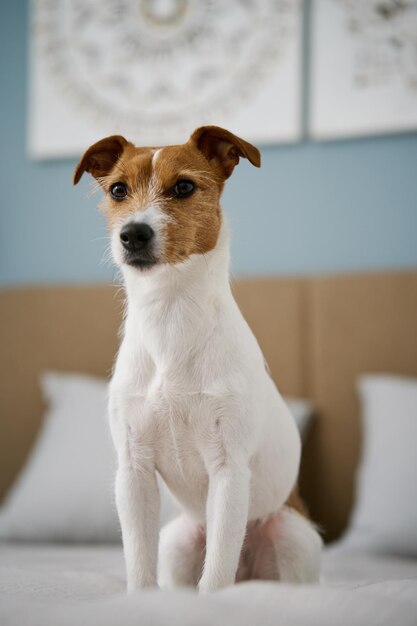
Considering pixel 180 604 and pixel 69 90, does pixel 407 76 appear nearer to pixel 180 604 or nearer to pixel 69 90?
pixel 69 90

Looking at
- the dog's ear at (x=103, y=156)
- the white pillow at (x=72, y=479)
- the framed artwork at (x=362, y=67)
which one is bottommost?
the white pillow at (x=72, y=479)

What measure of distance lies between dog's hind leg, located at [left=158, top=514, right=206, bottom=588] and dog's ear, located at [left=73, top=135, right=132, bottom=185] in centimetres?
65

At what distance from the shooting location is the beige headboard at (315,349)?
85.7 inches

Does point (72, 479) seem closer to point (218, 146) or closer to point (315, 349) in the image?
point (315, 349)

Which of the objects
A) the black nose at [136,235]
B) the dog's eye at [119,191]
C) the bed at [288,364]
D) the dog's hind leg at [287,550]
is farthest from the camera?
the bed at [288,364]

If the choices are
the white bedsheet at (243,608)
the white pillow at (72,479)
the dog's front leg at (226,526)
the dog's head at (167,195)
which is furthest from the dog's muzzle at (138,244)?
the white pillow at (72,479)

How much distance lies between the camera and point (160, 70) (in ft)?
8.82

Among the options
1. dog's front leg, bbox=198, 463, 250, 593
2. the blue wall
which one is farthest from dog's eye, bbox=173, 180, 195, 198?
the blue wall

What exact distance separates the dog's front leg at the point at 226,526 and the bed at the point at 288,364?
0.26 m

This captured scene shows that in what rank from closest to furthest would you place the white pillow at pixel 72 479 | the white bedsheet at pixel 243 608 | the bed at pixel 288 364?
1. the white bedsheet at pixel 243 608
2. the bed at pixel 288 364
3. the white pillow at pixel 72 479

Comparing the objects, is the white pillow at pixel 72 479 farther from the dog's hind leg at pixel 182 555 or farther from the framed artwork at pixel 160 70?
the framed artwork at pixel 160 70

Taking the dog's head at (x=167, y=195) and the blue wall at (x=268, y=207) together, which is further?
the blue wall at (x=268, y=207)

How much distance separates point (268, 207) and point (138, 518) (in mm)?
1639

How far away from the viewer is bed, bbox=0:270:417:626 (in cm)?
155
